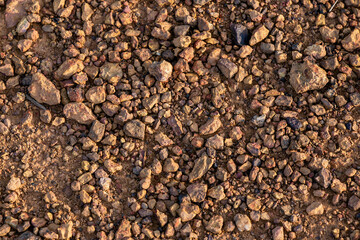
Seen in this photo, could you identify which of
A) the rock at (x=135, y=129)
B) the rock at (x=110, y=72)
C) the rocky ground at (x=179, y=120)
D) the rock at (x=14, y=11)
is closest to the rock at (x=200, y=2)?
the rocky ground at (x=179, y=120)

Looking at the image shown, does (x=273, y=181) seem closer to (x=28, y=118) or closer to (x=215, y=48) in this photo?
(x=215, y=48)

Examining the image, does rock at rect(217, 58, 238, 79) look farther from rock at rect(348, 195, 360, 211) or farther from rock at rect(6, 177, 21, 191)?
rock at rect(6, 177, 21, 191)

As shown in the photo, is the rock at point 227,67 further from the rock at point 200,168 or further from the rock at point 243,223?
the rock at point 243,223

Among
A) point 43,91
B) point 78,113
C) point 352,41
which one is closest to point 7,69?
point 43,91

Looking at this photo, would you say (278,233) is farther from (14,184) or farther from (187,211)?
(14,184)

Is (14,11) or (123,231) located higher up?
(14,11)

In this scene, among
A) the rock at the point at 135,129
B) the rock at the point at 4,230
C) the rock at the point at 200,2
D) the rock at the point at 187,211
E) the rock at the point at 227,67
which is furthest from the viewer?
the rock at the point at 200,2
